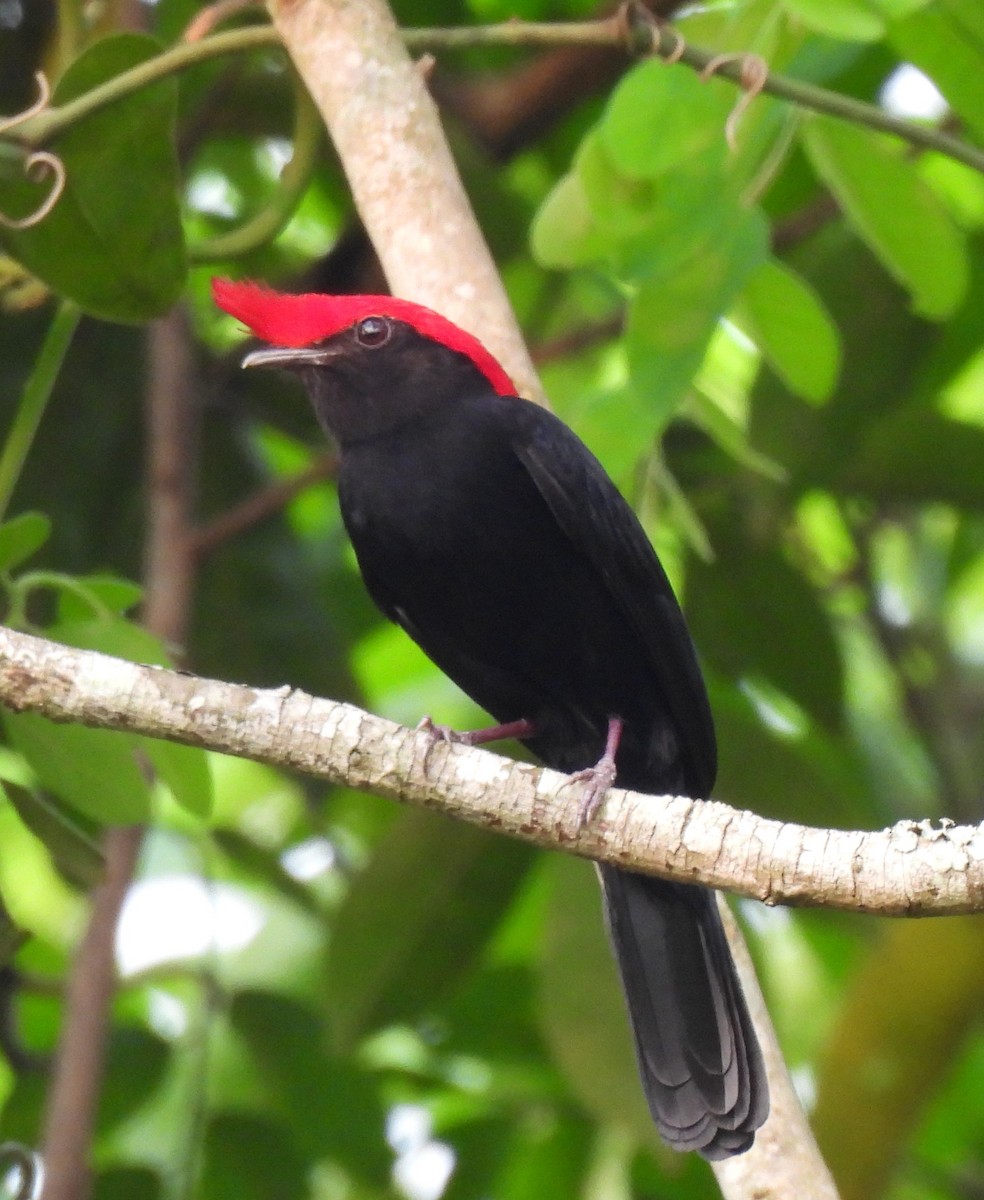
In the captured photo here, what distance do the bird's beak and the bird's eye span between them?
0.07 metres

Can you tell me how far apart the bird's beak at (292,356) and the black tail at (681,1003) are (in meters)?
1.11

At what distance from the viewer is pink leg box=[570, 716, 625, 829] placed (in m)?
1.97

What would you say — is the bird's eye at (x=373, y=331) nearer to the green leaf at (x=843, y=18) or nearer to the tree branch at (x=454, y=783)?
the green leaf at (x=843, y=18)

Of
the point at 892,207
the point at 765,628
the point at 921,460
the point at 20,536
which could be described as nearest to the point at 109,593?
the point at 20,536

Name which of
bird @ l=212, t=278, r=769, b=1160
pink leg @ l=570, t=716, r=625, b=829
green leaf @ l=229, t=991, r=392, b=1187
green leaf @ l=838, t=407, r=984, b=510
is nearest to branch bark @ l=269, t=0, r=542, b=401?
bird @ l=212, t=278, r=769, b=1160

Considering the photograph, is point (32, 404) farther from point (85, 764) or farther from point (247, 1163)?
point (247, 1163)

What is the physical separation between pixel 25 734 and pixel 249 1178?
1271 millimetres

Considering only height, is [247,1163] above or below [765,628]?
below

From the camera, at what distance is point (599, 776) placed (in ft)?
8.50

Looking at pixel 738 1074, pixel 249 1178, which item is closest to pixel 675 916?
pixel 738 1074

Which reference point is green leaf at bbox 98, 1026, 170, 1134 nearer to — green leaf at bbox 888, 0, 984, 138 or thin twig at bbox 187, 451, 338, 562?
thin twig at bbox 187, 451, 338, 562

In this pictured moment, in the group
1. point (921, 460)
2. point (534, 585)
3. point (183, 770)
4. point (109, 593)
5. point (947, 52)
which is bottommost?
point (921, 460)

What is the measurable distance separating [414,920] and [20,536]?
1250 mm

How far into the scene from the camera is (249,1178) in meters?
3.22
